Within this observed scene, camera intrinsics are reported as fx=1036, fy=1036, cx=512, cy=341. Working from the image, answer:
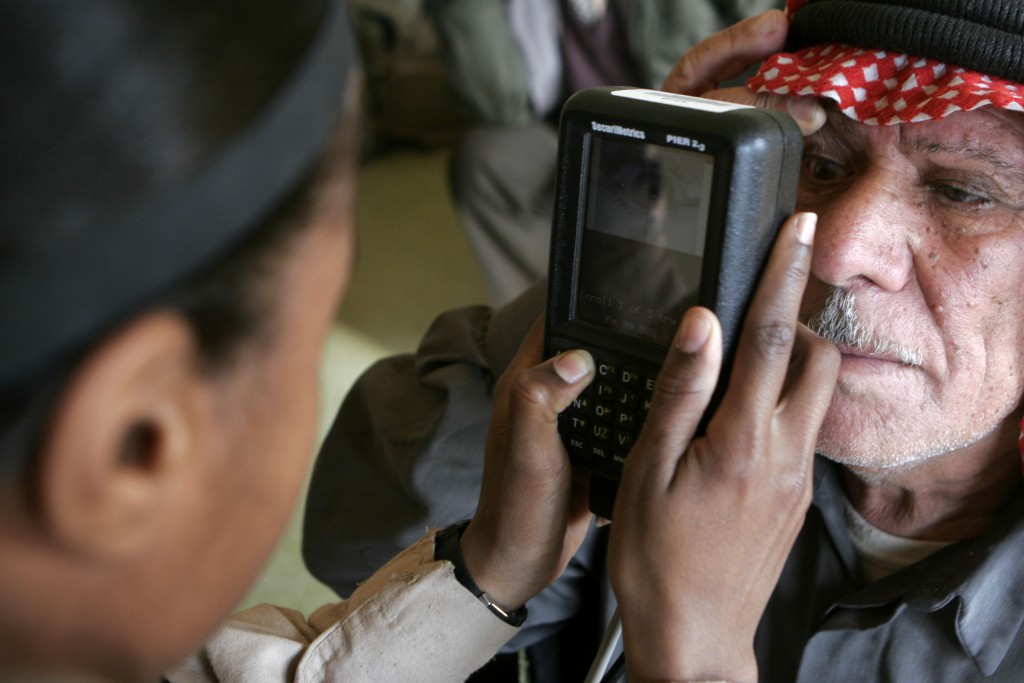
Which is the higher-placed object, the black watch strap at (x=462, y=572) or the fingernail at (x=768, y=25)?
the fingernail at (x=768, y=25)

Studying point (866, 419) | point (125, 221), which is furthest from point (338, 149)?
point (866, 419)

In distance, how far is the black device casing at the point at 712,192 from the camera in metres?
0.63

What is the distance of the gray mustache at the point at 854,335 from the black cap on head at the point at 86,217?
59cm

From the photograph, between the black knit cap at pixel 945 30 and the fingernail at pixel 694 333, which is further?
the black knit cap at pixel 945 30

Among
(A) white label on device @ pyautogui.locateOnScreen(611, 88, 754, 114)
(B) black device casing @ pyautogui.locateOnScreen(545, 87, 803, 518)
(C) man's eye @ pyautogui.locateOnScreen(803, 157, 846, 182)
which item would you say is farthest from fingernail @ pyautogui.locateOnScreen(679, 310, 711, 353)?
(C) man's eye @ pyautogui.locateOnScreen(803, 157, 846, 182)

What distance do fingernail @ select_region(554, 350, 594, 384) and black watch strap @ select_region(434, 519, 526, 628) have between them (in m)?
0.21

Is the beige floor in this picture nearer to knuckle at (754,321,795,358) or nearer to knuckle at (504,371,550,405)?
knuckle at (504,371,550,405)

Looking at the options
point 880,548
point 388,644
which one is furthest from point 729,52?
point 388,644

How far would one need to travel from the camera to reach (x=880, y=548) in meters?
1.00

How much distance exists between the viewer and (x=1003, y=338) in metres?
0.89

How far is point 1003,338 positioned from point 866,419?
0.46 feet

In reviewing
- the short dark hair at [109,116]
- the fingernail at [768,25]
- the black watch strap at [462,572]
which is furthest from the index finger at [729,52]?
the short dark hair at [109,116]

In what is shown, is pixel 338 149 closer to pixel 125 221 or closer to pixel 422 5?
pixel 125 221

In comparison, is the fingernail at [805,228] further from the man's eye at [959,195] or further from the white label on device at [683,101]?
the man's eye at [959,195]
